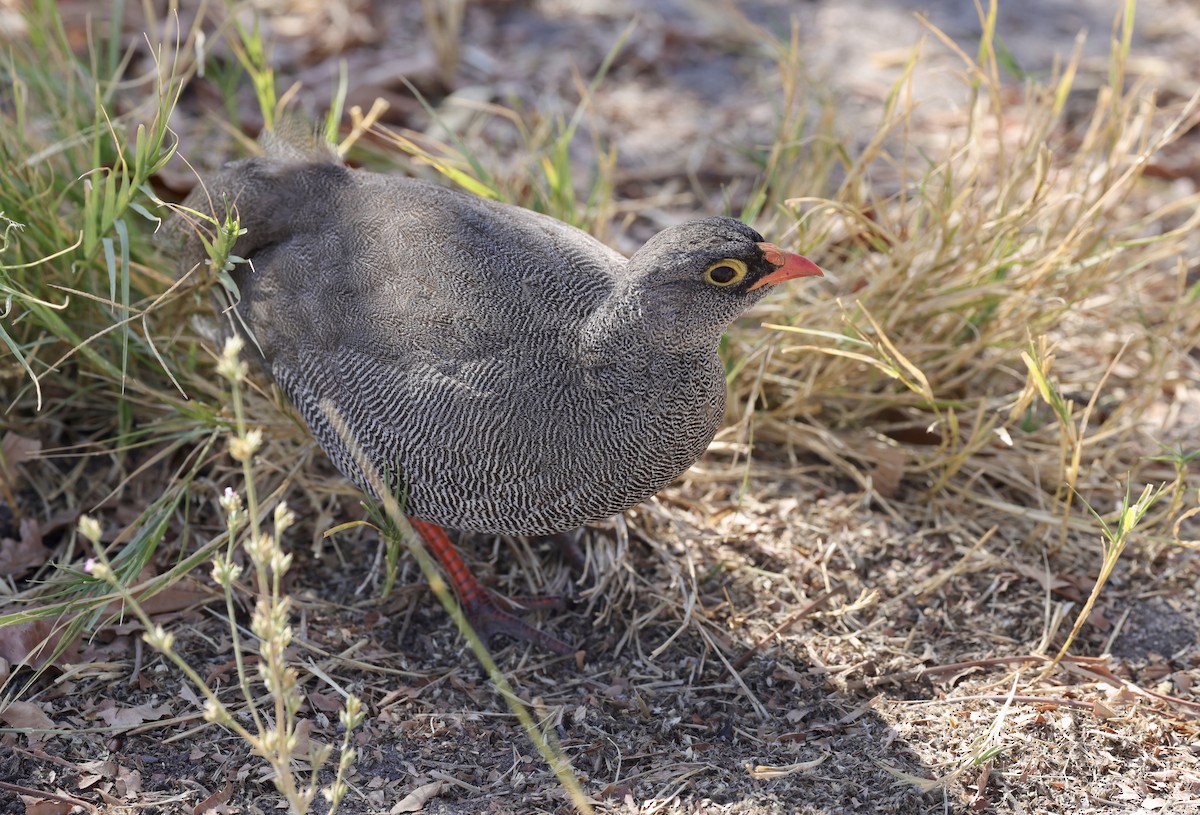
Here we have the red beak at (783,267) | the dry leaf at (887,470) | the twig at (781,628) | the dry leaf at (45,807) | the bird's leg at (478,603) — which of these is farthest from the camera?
the dry leaf at (887,470)

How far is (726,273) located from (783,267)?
16 cm

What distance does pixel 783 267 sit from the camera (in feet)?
10.1

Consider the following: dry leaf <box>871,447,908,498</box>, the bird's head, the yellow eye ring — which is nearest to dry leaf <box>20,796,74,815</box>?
the bird's head

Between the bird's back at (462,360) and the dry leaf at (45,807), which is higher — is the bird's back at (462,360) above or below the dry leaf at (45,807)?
above

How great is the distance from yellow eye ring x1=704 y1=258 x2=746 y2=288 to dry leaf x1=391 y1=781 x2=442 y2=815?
1.44 m

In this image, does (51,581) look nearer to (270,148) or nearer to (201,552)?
(201,552)

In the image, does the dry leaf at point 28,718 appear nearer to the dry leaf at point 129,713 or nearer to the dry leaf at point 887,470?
the dry leaf at point 129,713

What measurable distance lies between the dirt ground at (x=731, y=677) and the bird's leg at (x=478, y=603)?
0.06m

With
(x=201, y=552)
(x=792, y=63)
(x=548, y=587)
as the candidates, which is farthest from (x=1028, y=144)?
(x=201, y=552)

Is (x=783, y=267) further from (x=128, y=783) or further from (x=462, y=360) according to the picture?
(x=128, y=783)

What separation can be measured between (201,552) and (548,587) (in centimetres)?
106

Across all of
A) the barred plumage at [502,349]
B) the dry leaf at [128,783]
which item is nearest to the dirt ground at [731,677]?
the dry leaf at [128,783]

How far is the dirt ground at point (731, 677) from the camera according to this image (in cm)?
295

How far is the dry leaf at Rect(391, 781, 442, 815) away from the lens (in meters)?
2.89
